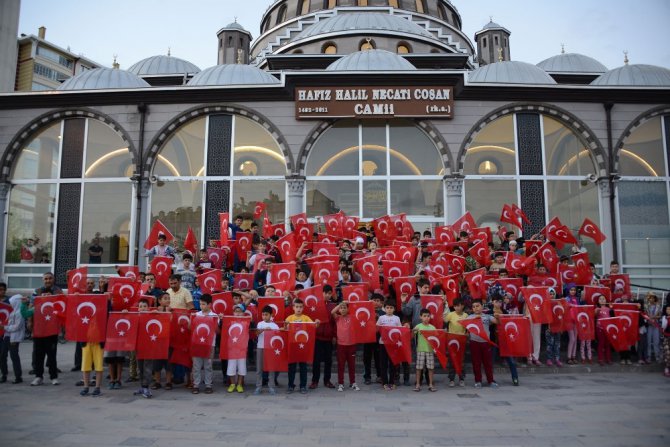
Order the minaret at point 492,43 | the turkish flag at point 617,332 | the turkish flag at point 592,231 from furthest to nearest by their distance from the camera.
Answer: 1. the minaret at point 492,43
2. the turkish flag at point 592,231
3. the turkish flag at point 617,332

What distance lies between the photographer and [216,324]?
8609 mm

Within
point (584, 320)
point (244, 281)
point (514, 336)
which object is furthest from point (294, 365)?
point (584, 320)

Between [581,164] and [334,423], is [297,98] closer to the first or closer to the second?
[581,164]

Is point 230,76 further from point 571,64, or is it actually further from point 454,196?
point 571,64

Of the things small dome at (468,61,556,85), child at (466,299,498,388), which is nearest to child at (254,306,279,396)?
child at (466,299,498,388)

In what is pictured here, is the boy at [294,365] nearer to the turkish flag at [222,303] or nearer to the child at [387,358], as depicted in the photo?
the child at [387,358]

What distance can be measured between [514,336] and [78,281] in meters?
8.37

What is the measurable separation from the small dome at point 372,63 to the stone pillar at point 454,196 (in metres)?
4.81

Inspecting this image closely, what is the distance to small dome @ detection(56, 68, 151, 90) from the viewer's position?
66.4 feet

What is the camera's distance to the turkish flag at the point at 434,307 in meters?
9.34

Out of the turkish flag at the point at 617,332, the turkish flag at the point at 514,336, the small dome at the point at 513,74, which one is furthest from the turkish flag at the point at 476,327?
the small dome at the point at 513,74

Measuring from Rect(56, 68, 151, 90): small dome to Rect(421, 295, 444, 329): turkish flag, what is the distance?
15.4m

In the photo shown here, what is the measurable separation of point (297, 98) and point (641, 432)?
48.5 feet

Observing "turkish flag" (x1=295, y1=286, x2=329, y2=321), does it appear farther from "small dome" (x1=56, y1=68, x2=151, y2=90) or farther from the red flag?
"small dome" (x1=56, y1=68, x2=151, y2=90)
